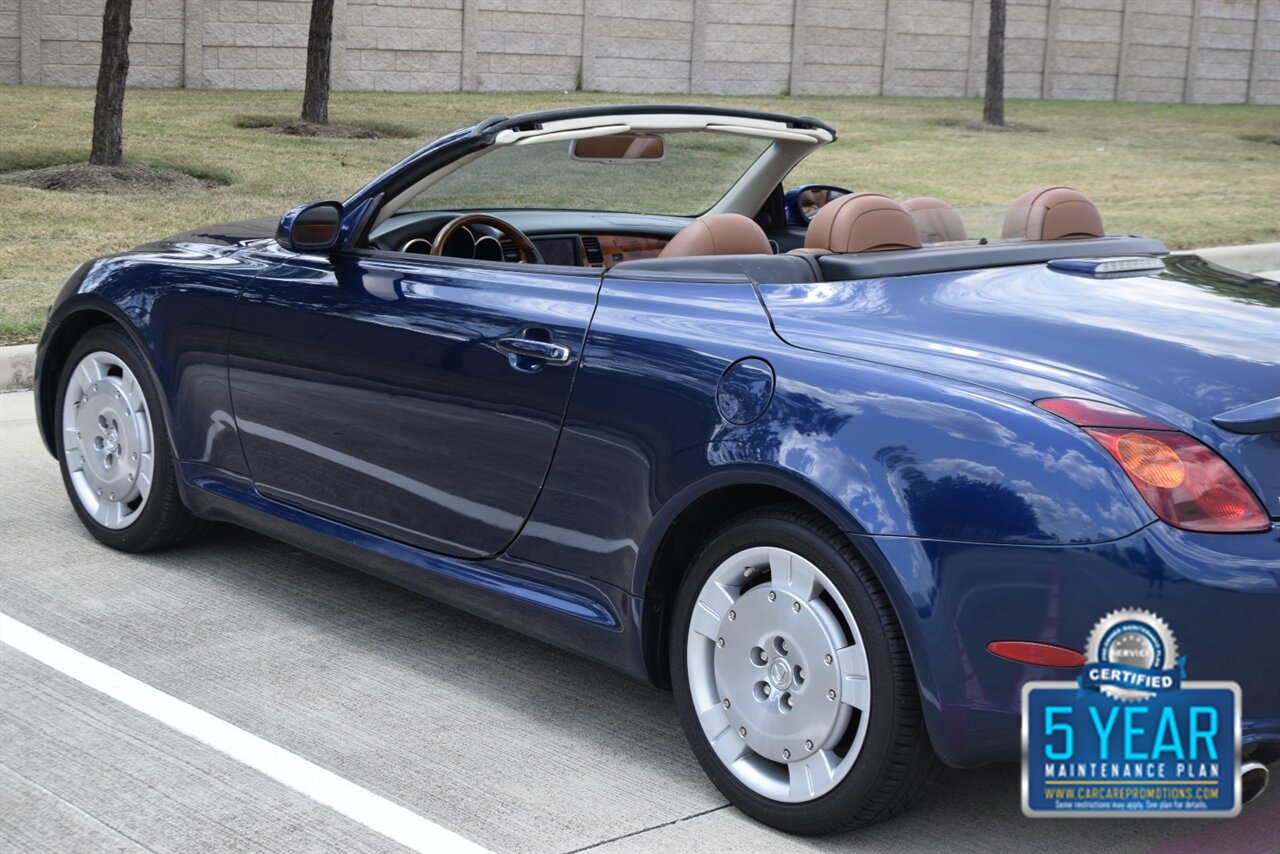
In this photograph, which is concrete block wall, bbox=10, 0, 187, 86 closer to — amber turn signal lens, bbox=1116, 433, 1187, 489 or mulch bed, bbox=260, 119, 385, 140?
mulch bed, bbox=260, 119, 385, 140

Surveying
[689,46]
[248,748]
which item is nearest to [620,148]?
[248,748]

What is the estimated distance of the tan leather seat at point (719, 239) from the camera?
3.97m

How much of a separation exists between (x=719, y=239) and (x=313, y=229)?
4.09 feet

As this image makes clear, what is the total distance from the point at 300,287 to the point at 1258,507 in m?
2.69

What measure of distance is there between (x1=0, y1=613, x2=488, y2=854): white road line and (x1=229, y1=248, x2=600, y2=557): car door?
0.68 metres

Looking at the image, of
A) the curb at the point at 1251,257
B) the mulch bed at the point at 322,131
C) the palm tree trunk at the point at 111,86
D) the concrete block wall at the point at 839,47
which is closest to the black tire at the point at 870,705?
the curb at the point at 1251,257

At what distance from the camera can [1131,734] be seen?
297 centimetres

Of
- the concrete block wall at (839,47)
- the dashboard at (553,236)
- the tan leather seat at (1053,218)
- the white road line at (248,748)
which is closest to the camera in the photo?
the white road line at (248,748)

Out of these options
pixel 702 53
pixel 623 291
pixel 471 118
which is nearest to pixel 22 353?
pixel 623 291

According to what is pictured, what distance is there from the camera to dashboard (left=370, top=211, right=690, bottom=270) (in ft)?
15.4

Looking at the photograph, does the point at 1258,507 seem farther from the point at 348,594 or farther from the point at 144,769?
the point at 348,594

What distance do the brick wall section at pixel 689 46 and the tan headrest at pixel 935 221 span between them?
1976 cm

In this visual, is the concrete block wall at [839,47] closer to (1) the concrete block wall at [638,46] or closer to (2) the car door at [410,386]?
(1) the concrete block wall at [638,46]

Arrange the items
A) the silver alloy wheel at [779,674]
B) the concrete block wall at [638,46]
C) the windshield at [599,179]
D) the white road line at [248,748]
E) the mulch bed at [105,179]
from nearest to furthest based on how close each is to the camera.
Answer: the silver alloy wheel at [779,674], the white road line at [248,748], the windshield at [599,179], the mulch bed at [105,179], the concrete block wall at [638,46]
